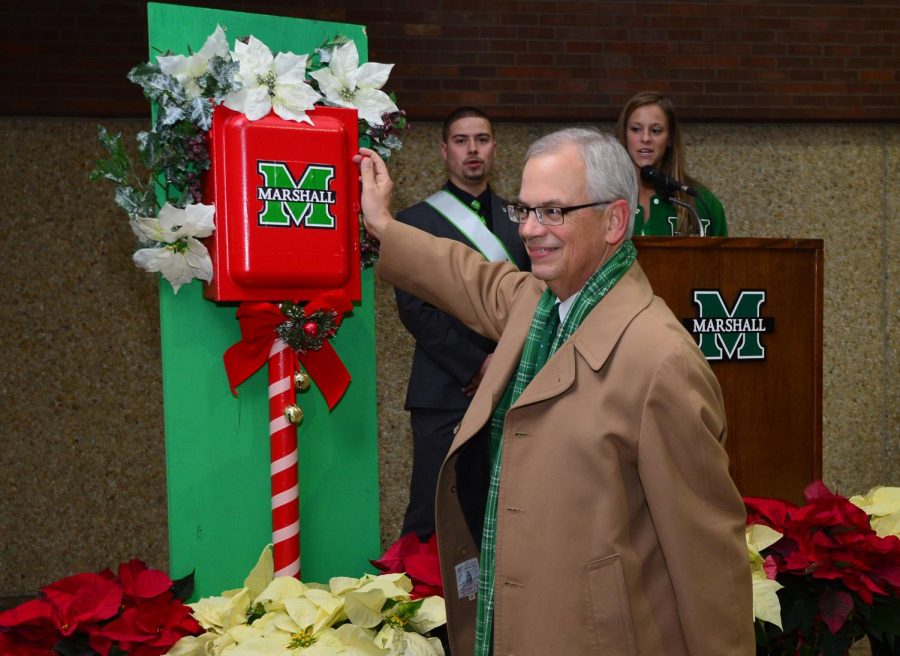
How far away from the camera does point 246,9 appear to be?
4602 mm

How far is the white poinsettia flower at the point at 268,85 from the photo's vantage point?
2.07 metres

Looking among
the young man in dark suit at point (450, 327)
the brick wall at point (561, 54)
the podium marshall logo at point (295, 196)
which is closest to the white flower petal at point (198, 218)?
the podium marshall logo at point (295, 196)

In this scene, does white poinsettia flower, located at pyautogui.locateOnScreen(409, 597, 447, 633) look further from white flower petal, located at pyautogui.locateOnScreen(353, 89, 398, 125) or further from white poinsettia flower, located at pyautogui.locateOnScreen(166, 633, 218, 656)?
white flower petal, located at pyautogui.locateOnScreen(353, 89, 398, 125)

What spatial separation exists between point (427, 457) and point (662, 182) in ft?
3.69

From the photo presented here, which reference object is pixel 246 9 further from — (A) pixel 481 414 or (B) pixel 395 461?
(A) pixel 481 414

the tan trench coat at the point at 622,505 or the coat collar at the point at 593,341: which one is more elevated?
the coat collar at the point at 593,341

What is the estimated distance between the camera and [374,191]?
2.20 m

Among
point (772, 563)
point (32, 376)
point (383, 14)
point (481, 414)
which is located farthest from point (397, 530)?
point (481, 414)

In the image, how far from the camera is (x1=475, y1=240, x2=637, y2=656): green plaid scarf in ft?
5.77

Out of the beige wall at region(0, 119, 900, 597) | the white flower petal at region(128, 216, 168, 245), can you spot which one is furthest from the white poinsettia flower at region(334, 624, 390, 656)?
the beige wall at region(0, 119, 900, 597)

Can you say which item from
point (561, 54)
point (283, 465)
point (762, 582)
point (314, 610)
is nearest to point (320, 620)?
point (314, 610)

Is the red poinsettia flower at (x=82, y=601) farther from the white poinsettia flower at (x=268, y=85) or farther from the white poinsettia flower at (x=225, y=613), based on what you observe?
the white poinsettia flower at (x=268, y=85)

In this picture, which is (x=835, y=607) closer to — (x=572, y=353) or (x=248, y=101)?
(x=572, y=353)

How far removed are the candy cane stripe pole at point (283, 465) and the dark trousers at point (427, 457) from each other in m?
0.96
